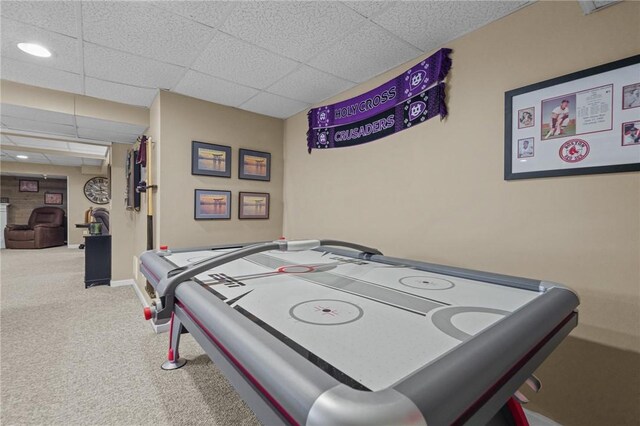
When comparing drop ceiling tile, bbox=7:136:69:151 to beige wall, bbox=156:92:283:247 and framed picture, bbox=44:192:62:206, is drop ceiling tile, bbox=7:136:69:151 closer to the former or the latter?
beige wall, bbox=156:92:283:247

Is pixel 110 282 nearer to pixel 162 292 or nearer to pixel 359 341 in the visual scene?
pixel 162 292

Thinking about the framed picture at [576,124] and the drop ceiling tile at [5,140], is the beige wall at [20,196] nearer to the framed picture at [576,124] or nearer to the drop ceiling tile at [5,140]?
the drop ceiling tile at [5,140]

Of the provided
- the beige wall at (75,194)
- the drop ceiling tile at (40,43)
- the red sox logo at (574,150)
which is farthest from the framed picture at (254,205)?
the beige wall at (75,194)

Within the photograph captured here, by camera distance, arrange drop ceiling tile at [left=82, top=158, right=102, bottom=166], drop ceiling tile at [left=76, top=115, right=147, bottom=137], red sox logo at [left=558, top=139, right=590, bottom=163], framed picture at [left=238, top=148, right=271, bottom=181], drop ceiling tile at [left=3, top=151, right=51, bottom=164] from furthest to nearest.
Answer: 1. drop ceiling tile at [left=82, top=158, right=102, bottom=166]
2. drop ceiling tile at [left=3, top=151, right=51, bottom=164]
3. framed picture at [left=238, top=148, right=271, bottom=181]
4. drop ceiling tile at [left=76, top=115, right=147, bottom=137]
5. red sox logo at [left=558, top=139, right=590, bottom=163]

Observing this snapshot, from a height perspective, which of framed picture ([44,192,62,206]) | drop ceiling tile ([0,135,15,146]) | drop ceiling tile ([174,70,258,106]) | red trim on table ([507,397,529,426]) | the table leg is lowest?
the table leg

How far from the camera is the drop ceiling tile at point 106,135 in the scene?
3.97 m

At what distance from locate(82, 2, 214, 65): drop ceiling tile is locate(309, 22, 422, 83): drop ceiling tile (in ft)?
3.09

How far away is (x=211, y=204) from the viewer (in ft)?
11.2

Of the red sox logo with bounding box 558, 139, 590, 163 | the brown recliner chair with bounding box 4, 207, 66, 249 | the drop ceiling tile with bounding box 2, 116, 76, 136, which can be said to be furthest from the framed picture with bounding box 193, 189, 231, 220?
the brown recliner chair with bounding box 4, 207, 66, 249

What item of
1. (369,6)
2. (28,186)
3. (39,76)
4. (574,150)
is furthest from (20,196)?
(574,150)

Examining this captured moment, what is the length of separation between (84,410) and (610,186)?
326 cm

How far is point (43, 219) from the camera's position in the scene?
10.0 m

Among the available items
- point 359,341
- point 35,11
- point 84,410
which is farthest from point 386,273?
point 35,11

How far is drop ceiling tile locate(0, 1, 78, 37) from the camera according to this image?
1.81 meters
